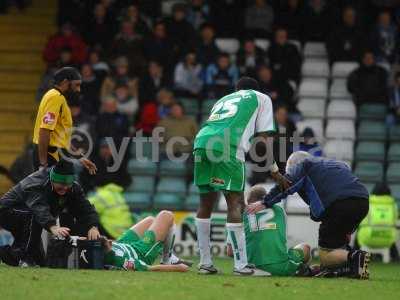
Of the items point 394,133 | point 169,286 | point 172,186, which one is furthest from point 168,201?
point 169,286

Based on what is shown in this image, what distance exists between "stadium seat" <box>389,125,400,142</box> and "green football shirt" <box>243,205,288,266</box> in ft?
25.4

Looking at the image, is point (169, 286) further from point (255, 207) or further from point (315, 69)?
point (315, 69)

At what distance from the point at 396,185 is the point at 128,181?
420cm

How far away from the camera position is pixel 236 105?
13062mm

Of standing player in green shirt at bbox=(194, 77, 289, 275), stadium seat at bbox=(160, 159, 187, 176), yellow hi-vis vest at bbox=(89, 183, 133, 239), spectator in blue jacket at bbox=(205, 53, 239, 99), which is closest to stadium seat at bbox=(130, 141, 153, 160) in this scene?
stadium seat at bbox=(160, 159, 187, 176)

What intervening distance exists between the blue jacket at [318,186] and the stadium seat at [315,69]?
29.8 ft

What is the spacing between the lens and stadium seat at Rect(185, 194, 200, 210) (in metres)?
19.2

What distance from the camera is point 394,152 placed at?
66.7 ft

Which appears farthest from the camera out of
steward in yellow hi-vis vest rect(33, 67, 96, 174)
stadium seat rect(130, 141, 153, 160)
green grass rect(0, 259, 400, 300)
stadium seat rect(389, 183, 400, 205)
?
stadium seat rect(130, 141, 153, 160)

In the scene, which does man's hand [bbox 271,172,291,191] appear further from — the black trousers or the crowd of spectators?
the crowd of spectators

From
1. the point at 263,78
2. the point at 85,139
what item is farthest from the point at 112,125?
the point at 263,78

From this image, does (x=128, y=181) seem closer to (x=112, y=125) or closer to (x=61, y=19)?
(x=112, y=125)

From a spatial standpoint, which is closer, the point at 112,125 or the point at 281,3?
the point at 112,125

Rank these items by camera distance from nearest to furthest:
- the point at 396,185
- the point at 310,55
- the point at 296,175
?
the point at 296,175
the point at 396,185
the point at 310,55
